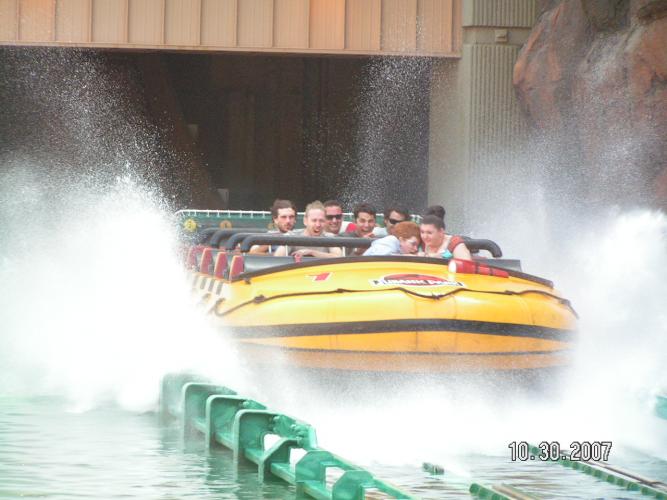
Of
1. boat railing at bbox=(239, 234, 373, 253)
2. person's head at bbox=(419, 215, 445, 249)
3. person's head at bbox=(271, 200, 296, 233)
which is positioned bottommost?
boat railing at bbox=(239, 234, 373, 253)

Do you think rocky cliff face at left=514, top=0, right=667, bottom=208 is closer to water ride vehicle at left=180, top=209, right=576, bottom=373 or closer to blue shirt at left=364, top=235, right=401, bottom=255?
blue shirt at left=364, top=235, right=401, bottom=255

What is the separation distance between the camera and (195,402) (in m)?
8.00

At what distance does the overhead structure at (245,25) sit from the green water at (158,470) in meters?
9.84

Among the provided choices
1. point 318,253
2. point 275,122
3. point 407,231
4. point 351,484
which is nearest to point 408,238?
point 407,231

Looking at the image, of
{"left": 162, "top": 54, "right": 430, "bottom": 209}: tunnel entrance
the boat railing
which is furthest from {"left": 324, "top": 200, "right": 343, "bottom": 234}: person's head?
{"left": 162, "top": 54, "right": 430, "bottom": 209}: tunnel entrance

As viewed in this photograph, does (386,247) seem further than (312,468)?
Yes

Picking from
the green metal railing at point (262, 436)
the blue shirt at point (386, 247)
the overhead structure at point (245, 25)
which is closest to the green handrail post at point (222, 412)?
the green metal railing at point (262, 436)

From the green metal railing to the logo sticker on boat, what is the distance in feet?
3.59

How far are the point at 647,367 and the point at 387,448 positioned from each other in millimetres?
3203

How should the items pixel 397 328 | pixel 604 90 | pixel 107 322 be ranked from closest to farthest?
pixel 397 328, pixel 107 322, pixel 604 90

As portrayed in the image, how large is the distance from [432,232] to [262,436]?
2.50m

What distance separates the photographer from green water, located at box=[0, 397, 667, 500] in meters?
6.20

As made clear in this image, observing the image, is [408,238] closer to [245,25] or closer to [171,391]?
[171,391]
